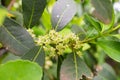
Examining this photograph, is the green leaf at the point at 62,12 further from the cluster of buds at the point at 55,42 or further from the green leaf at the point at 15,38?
the green leaf at the point at 15,38

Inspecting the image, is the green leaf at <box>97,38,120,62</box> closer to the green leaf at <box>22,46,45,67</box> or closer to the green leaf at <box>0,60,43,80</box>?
the green leaf at <box>22,46,45,67</box>

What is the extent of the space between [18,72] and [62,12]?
44 cm

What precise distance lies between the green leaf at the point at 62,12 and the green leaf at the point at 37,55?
0.43 ft

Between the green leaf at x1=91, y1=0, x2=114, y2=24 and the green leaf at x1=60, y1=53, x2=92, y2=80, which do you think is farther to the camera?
the green leaf at x1=91, y1=0, x2=114, y2=24

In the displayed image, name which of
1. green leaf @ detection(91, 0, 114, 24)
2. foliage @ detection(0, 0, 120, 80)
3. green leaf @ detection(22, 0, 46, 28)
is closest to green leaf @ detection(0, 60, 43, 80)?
foliage @ detection(0, 0, 120, 80)

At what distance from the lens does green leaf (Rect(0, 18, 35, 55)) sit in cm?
89

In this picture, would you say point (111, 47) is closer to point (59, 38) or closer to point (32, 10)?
point (59, 38)

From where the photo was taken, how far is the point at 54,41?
969 mm

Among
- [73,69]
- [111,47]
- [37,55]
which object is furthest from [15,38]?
[111,47]

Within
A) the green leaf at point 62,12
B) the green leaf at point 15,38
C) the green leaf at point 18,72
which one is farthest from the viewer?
the green leaf at point 62,12

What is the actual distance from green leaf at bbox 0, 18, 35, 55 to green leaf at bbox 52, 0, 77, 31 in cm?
17

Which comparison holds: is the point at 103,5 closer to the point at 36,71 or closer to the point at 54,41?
the point at 54,41

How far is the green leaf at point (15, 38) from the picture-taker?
0.89 metres

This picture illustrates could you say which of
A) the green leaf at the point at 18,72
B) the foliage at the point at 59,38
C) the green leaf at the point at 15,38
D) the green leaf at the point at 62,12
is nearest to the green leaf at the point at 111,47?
the foliage at the point at 59,38
